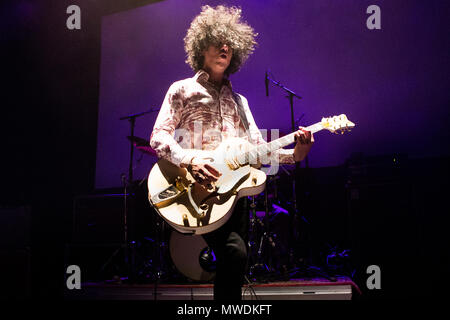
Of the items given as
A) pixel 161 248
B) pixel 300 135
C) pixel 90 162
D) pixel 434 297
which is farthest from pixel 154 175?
pixel 90 162

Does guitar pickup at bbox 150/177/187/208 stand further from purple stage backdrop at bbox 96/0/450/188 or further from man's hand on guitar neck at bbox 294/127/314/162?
purple stage backdrop at bbox 96/0/450/188

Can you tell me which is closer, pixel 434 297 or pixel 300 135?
pixel 300 135

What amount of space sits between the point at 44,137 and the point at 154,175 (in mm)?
3512

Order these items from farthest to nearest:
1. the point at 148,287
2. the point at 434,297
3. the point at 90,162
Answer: the point at 90,162 → the point at 148,287 → the point at 434,297

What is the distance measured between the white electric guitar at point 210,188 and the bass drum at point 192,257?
2233 mm

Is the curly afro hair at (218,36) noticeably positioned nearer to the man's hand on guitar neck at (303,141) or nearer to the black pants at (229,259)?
the man's hand on guitar neck at (303,141)

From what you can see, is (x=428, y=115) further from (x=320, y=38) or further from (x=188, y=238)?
(x=188, y=238)

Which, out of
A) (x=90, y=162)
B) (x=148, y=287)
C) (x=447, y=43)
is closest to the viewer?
(x=148, y=287)

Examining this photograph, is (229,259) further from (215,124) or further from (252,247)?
(252,247)

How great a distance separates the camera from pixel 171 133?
7.65 ft

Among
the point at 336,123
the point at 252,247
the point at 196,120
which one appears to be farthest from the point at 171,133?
the point at 252,247

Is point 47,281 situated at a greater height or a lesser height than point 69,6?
lesser

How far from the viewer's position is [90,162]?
5.80m

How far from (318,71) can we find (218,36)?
3207mm
